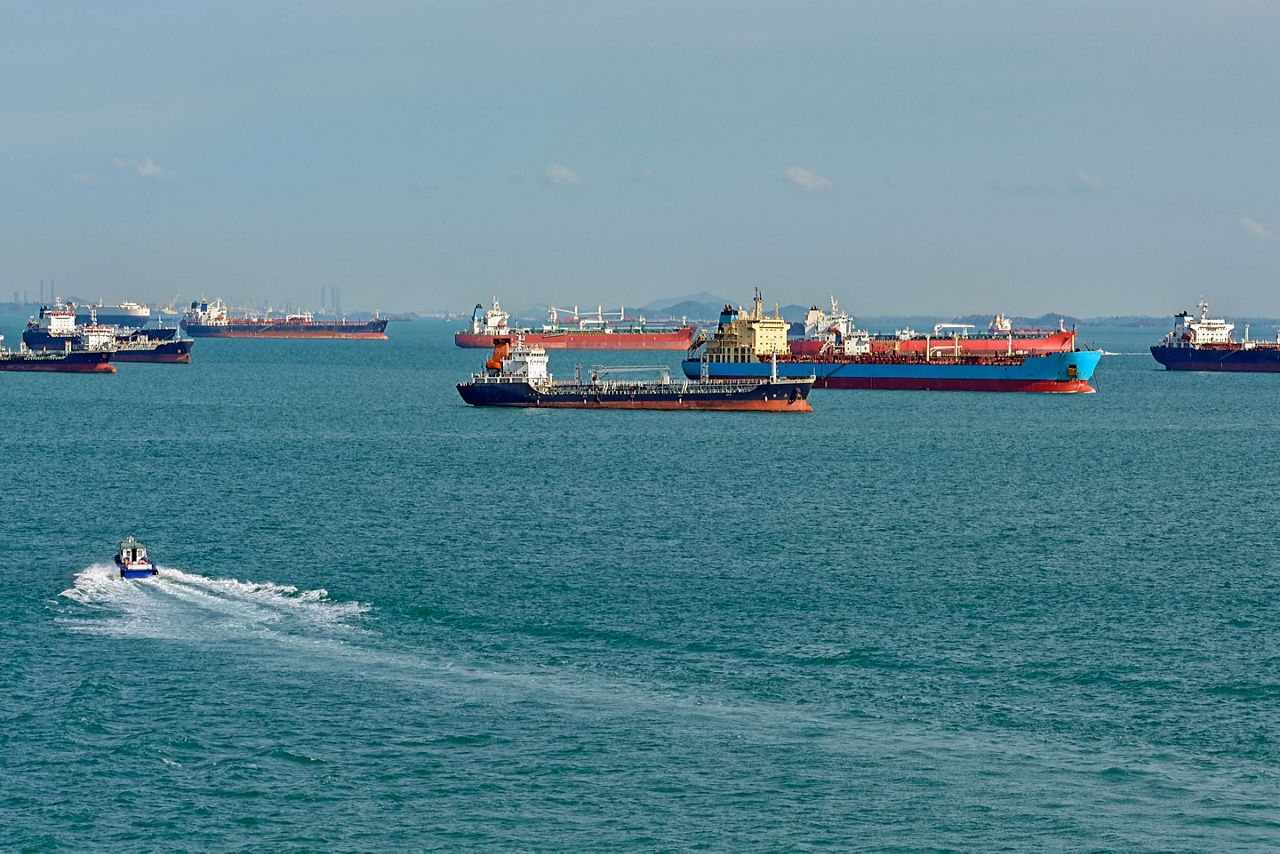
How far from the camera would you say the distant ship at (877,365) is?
16550cm

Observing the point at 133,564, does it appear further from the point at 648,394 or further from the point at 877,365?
the point at 877,365

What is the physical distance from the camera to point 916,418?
452 feet

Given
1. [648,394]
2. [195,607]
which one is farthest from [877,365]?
[195,607]

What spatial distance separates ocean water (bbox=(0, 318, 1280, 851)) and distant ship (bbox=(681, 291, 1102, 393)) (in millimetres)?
74316

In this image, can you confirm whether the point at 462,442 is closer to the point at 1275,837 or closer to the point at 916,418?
the point at 916,418

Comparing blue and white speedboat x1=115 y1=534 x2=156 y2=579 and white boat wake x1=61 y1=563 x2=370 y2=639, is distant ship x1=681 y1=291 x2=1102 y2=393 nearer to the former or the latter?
blue and white speedboat x1=115 y1=534 x2=156 y2=579

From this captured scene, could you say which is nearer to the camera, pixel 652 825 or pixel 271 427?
pixel 652 825

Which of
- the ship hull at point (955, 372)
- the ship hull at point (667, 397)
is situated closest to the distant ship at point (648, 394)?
the ship hull at point (667, 397)

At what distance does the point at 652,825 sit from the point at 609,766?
3.45 meters

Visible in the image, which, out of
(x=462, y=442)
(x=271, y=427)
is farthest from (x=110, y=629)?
(x=271, y=427)

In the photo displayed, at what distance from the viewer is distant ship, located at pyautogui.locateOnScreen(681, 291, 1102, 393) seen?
16550cm

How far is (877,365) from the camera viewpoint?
17975cm

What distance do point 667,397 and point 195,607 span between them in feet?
298

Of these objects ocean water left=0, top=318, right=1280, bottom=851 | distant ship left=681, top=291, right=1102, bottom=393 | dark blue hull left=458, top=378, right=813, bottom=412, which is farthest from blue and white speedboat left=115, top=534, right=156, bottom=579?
distant ship left=681, top=291, right=1102, bottom=393
